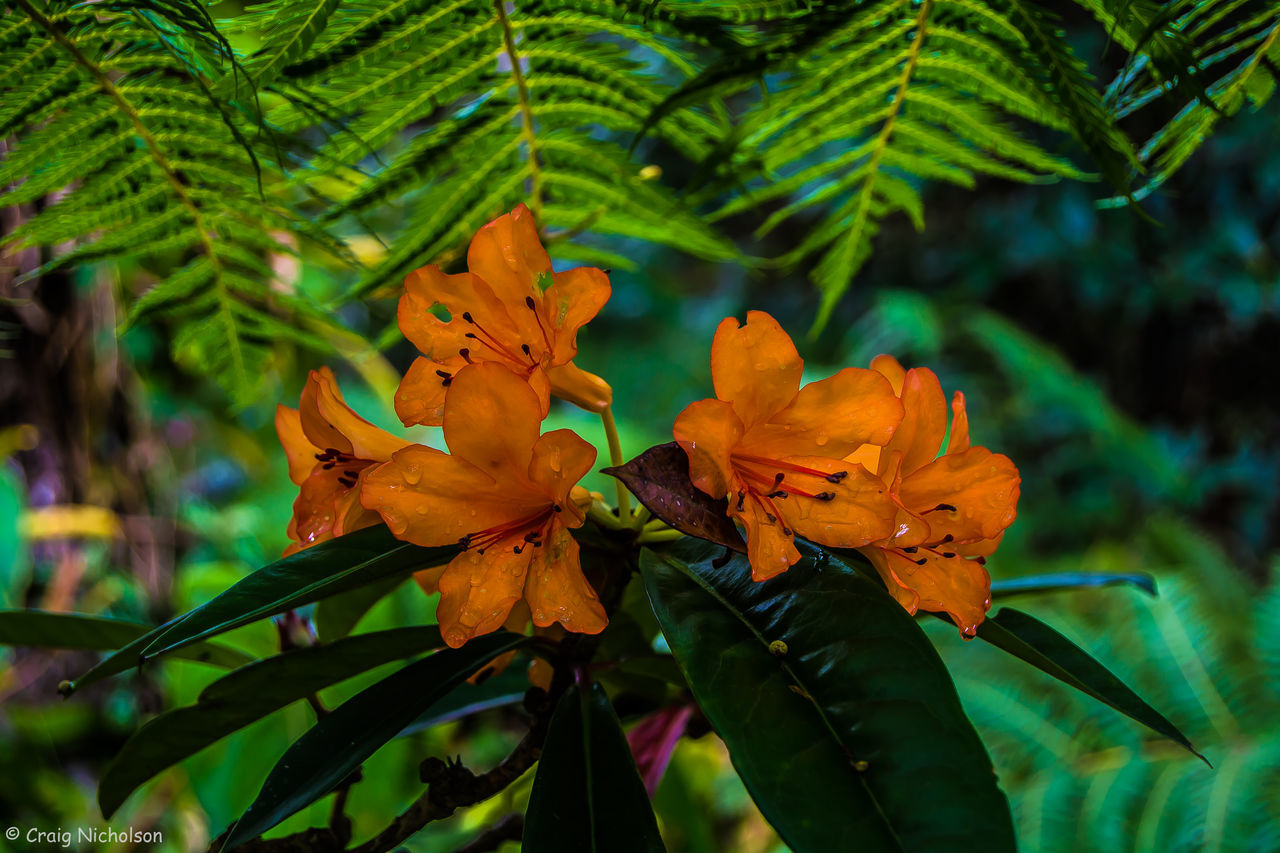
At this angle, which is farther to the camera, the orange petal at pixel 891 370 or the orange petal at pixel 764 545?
the orange petal at pixel 891 370

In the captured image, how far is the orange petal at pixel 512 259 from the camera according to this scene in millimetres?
461

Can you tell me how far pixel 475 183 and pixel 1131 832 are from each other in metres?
1.55

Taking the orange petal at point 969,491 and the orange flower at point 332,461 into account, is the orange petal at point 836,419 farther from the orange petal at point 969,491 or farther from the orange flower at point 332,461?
the orange flower at point 332,461

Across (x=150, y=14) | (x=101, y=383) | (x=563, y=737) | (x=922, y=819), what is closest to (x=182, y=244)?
(x=150, y=14)

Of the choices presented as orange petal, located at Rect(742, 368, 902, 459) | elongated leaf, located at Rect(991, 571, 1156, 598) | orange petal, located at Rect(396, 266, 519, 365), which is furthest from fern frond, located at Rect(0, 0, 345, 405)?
elongated leaf, located at Rect(991, 571, 1156, 598)

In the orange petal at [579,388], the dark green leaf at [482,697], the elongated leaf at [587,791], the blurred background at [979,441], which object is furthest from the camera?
the blurred background at [979,441]

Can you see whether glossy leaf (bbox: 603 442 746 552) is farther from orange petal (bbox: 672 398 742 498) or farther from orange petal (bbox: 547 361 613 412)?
orange petal (bbox: 547 361 613 412)

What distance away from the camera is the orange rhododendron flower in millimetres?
444

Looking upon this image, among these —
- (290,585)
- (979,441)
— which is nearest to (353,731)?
(290,585)

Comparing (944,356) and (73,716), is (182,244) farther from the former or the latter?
(944,356)

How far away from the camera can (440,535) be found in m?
0.42

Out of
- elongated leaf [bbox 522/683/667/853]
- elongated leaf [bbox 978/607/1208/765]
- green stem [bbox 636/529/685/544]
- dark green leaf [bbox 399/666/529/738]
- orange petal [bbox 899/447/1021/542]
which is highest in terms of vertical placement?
orange petal [bbox 899/447/1021/542]

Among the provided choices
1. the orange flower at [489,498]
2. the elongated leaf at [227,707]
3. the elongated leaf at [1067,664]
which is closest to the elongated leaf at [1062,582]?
the elongated leaf at [1067,664]

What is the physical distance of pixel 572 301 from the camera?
0.46m
